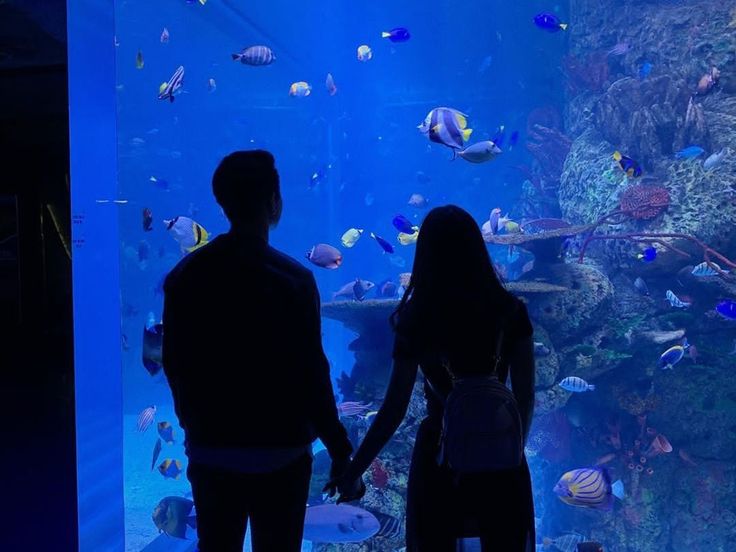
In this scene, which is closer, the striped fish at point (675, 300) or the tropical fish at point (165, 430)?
the tropical fish at point (165, 430)

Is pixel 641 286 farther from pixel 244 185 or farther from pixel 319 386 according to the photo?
pixel 244 185

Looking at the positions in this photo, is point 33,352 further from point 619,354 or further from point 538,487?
point 538,487

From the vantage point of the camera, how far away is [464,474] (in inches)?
76.7

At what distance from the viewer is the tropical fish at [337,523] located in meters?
→ 4.34

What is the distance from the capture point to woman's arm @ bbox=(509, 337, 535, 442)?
204cm

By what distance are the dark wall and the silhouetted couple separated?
1639 millimetres

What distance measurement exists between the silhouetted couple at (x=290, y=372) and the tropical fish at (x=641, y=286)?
8907mm

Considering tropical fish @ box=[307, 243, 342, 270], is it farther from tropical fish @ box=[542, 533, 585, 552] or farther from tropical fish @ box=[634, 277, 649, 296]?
tropical fish @ box=[634, 277, 649, 296]

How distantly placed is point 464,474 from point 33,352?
8.95 ft

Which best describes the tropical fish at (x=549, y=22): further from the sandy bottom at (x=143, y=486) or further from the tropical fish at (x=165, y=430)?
the sandy bottom at (x=143, y=486)

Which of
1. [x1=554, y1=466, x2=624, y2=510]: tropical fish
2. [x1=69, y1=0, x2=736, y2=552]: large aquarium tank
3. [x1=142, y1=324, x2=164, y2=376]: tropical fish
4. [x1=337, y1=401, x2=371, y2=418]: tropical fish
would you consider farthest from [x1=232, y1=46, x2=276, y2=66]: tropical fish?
[x1=554, y1=466, x2=624, y2=510]: tropical fish

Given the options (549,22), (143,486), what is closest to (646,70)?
(549,22)

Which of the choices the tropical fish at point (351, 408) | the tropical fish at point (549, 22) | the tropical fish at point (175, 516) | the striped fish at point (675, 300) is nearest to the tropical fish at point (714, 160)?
the striped fish at point (675, 300)

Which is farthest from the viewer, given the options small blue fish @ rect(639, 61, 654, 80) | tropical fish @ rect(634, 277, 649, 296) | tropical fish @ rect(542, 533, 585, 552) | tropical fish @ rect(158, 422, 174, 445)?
small blue fish @ rect(639, 61, 654, 80)
